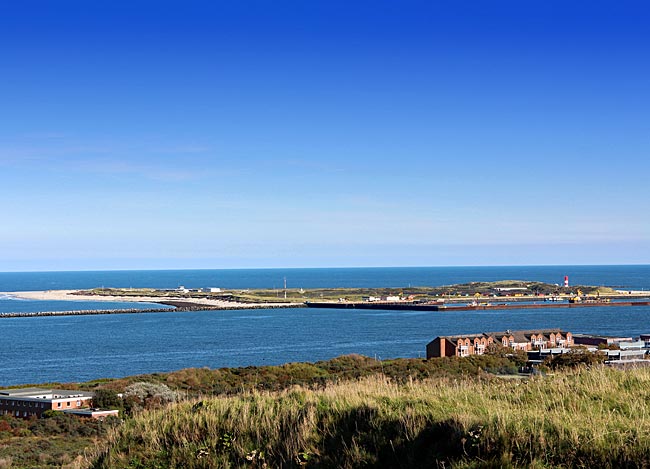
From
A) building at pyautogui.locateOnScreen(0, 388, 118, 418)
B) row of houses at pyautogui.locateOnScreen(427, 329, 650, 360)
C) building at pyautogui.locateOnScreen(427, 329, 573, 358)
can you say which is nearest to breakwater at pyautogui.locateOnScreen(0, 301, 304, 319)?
building at pyautogui.locateOnScreen(427, 329, 573, 358)

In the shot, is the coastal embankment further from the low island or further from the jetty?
the jetty

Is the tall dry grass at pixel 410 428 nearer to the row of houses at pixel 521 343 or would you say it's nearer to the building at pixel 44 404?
the building at pixel 44 404

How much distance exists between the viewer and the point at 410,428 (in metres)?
9.34

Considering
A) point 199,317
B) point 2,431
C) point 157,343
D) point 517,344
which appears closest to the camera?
point 2,431

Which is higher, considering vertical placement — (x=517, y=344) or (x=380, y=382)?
(x=380, y=382)

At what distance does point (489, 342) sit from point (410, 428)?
2109 inches

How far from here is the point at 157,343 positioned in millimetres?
82500

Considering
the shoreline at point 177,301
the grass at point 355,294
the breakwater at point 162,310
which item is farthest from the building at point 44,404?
the grass at point 355,294

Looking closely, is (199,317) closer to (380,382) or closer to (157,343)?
(157,343)

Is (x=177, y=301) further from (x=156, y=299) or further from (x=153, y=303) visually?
(x=156, y=299)

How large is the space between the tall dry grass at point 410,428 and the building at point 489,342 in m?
44.7

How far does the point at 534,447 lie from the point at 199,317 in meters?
121

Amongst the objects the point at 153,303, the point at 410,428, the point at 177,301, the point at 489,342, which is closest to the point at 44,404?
the point at 410,428

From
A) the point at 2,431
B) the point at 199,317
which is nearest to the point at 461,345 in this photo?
the point at 2,431
